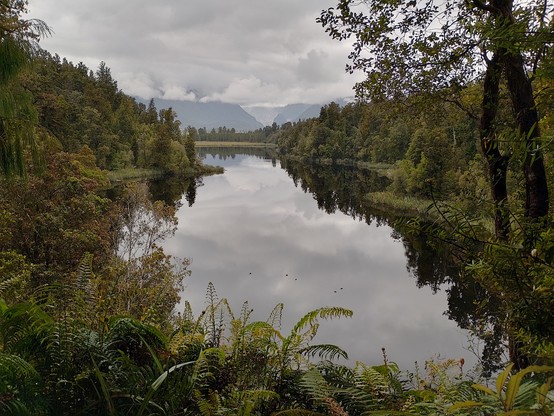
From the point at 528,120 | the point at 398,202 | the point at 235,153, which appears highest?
the point at 528,120

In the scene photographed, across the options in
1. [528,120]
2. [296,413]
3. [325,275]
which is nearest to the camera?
[296,413]

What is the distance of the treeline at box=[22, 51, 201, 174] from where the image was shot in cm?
3594

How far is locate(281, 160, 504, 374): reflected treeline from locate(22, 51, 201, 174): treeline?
18.1 metres

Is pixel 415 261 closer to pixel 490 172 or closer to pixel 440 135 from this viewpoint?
pixel 440 135

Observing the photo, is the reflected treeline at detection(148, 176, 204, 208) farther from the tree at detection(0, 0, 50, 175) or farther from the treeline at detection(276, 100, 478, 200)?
the tree at detection(0, 0, 50, 175)

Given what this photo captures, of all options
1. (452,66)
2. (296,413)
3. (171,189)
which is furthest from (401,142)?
(296,413)

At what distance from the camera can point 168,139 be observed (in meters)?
52.9

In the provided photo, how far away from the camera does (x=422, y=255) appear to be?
71.1ft

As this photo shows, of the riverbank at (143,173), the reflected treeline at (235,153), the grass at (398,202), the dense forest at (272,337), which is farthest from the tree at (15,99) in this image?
the reflected treeline at (235,153)

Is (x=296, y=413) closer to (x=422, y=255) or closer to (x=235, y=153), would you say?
(x=422, y=255)

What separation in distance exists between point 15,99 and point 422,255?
20753 millimetres

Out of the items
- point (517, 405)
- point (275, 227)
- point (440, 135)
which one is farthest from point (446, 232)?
point (440, 135)

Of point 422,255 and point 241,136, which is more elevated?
point 241,136

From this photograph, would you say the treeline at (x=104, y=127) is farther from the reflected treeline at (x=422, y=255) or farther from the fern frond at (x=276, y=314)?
the fern frond at (x=276, y=314)
